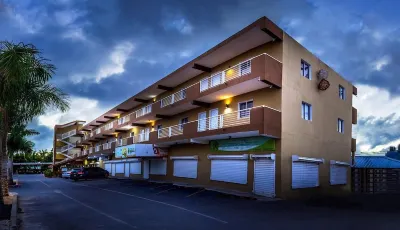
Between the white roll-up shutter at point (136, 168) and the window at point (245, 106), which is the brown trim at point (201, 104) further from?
the white roll-up shutter at point (136, 168)

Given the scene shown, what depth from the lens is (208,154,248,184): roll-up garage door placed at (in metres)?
22.7

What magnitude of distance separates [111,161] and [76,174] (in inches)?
448

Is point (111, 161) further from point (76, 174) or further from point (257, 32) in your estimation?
point (257, 32)

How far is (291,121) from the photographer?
71.3 feet

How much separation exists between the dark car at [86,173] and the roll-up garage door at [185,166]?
49.4 feet

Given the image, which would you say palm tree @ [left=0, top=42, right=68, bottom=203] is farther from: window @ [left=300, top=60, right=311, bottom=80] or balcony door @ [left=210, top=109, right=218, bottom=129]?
window @ [left=300, top=60, right=311, bottom=80]

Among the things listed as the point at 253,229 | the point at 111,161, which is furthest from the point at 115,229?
the point at 111,161

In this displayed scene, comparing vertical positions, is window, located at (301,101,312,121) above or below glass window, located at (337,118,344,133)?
above

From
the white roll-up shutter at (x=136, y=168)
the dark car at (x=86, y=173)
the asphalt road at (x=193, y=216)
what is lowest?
the dark car at (x=86, y=173)

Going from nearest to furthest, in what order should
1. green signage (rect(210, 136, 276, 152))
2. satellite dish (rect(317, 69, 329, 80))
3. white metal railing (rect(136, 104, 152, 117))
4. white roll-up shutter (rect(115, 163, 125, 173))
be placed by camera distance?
green signage (rect(210, 136, 276, 152)), satellite dish (rect(317, 69, 329, 80)), white metal railing (rect(136, 104, 152, 117)), white roll-up shutter (rect(115, 163, 125, 173))

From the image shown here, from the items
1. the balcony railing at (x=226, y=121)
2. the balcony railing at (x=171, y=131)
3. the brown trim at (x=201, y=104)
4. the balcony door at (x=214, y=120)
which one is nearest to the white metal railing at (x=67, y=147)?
the balcony railing at (x=171, y=131)

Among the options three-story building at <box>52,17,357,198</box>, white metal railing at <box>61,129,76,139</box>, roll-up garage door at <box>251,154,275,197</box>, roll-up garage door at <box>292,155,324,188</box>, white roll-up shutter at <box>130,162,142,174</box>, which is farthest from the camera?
white metal railing at <box>61,129,76,139</box>

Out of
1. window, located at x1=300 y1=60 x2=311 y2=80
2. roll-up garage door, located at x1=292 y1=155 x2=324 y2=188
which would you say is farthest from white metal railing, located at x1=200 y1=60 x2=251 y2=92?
roll-up garage door, located at x1=292 y1=155 x2=324 y2=188

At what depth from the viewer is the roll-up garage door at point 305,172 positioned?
71.0 ft
